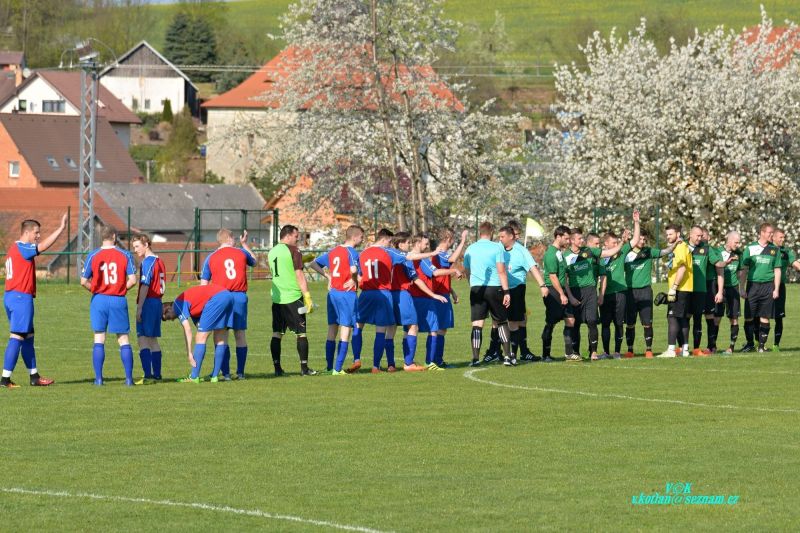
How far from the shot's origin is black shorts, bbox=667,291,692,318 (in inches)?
821

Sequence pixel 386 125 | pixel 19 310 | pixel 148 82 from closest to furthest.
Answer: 1. pixel 19 310
2. pixel 386 125
3. pixel 148 82

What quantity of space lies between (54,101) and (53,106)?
449mm

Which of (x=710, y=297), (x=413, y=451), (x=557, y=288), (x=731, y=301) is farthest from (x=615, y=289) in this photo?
(x=413, y=451)

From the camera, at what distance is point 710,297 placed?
22.0 meters

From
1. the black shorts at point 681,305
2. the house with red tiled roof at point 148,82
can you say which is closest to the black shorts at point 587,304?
the black shorts at point 681,305

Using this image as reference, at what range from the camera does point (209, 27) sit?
132625 millimetres

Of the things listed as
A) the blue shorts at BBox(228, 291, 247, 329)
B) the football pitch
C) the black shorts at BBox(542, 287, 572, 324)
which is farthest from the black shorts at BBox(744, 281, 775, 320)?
the blue shorts at BBox(228, 291, 247, 329)

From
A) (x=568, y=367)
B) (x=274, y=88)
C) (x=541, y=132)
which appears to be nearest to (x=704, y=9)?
(x=541, y=132)

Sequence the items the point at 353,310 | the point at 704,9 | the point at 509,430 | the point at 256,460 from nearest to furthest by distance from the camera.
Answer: the point at 256,460, the point at 509,430, the point at 353,310, the point at 704,9

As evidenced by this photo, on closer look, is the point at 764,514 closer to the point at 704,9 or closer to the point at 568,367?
the point at 568,367

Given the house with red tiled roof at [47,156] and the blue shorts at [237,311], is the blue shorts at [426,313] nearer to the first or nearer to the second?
the blue shorts at [237,311]

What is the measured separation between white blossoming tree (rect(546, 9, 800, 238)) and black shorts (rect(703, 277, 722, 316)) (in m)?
25.8

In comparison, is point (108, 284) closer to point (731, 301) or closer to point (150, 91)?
point (731, 301)

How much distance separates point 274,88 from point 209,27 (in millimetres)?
86838
